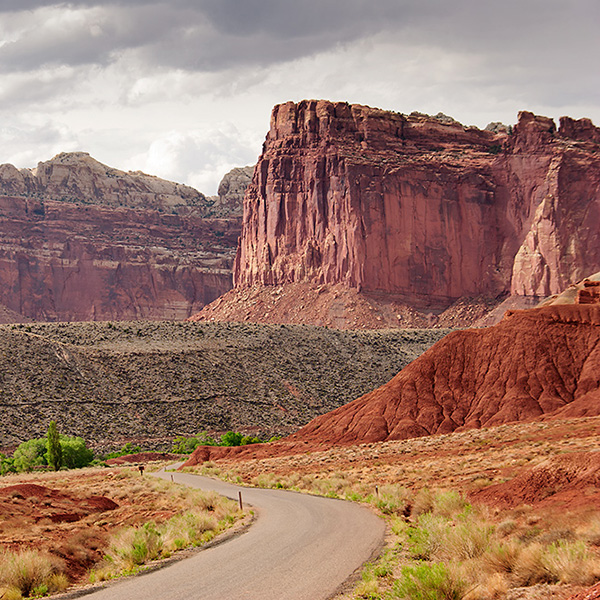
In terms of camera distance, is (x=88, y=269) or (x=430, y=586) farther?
(x=88, y=269)

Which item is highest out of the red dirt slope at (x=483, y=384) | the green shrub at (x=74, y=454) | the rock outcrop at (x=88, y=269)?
the rock outcrop at (x=88, y=269)

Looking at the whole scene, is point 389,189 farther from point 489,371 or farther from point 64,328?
point 489,371

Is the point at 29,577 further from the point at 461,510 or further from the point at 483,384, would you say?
the point at 483,384

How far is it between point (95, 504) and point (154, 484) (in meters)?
6.27

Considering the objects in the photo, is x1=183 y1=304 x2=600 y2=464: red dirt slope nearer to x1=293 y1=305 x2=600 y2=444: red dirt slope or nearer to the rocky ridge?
x1=293 y1=305 x2=600 y2=444: red dirt slope

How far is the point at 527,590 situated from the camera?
11773 millimetres

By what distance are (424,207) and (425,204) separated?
54 cm

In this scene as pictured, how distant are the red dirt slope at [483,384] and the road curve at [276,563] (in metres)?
28.3

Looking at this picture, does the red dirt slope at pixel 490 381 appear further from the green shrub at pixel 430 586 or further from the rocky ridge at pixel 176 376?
the green shrub at pixel 430 586

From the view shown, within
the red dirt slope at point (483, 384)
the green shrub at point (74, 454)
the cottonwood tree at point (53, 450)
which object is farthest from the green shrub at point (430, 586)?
the green shrub at point (74, 454)

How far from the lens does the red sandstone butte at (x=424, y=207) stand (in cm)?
13200

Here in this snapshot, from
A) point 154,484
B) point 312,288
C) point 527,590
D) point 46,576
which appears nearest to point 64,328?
point 312,288

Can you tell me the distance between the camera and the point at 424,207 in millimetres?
139000

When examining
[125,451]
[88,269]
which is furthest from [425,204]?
[88,269]
